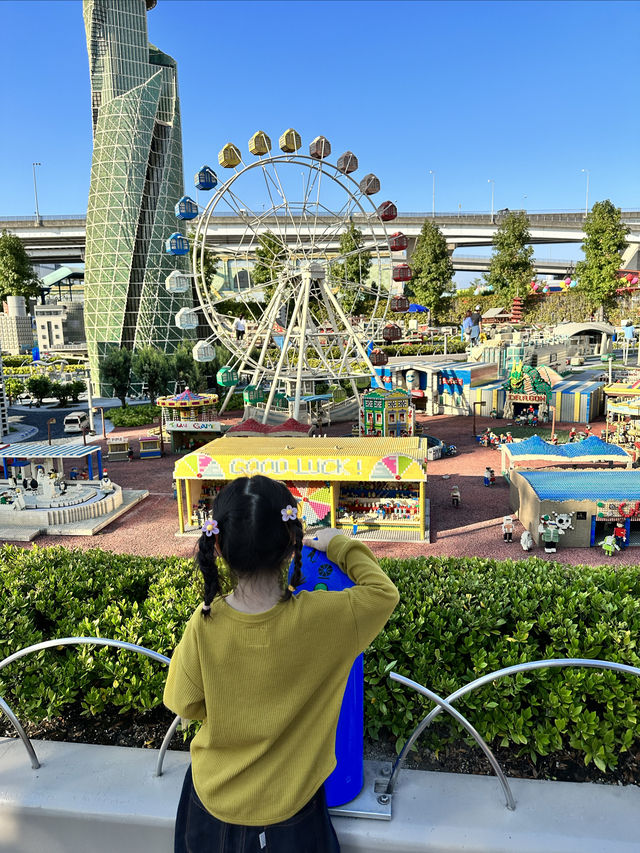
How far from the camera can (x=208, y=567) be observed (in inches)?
93.1

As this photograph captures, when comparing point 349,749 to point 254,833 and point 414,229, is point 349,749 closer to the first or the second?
point 254,833

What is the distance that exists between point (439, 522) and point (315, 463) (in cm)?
436

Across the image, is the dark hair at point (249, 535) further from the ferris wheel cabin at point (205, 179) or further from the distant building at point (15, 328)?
the distant building at point (15, 328)

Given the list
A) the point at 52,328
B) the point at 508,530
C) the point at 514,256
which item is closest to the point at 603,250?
the point at 514,256

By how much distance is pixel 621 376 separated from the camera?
34.6m

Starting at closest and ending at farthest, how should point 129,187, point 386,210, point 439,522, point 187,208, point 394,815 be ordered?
point 394,815
point 439,522
point 187,208
point 386,210
point 129,187

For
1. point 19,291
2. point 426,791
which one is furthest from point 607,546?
point 19,291

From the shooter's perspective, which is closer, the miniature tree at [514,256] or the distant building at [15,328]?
the miniature tree at [514,256]

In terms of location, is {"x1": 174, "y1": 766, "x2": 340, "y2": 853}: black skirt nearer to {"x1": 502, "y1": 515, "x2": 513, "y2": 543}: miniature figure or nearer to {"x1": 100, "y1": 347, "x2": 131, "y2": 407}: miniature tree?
{"x1": 502, "y1": 515, "x2": 513, "y2": 543}: miniature figure

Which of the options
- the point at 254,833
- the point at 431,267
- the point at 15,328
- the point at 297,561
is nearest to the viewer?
the point at 254,833

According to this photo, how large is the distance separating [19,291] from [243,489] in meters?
66.7

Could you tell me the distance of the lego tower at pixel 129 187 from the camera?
44281 mm

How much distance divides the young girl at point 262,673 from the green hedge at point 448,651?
1.76 meters


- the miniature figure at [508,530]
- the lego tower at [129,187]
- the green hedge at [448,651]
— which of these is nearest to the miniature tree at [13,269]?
the lego tower at [129,187]
